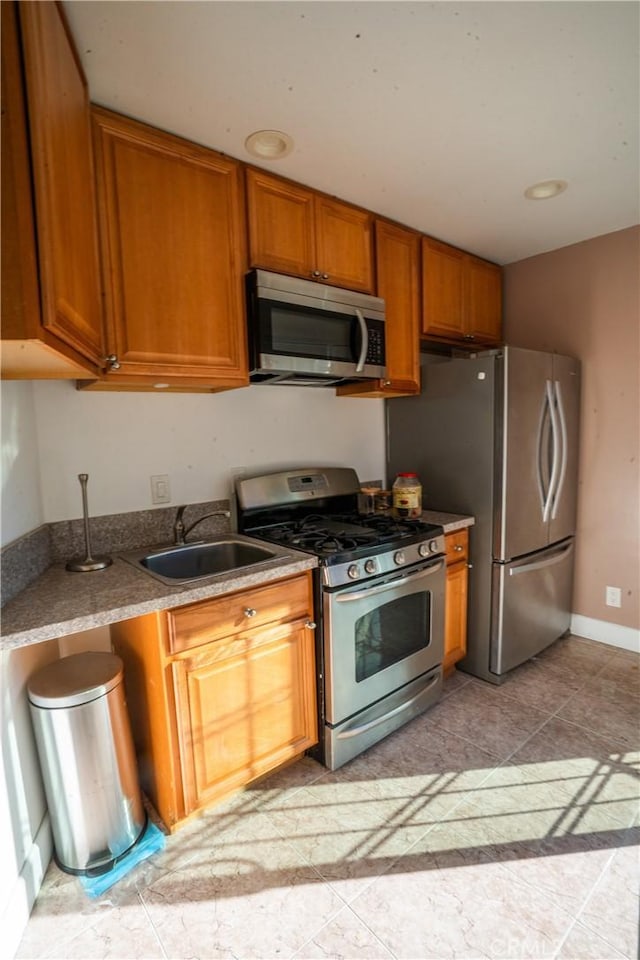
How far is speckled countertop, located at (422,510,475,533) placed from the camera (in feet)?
7.47

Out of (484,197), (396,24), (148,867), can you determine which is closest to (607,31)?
(396,24)

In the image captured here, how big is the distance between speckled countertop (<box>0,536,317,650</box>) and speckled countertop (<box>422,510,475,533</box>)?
862 millimetres

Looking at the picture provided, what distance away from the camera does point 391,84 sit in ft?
→ 4.65

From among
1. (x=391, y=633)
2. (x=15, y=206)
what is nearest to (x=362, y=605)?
(x=391, y=633)

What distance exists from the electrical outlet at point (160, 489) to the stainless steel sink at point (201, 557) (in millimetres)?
231

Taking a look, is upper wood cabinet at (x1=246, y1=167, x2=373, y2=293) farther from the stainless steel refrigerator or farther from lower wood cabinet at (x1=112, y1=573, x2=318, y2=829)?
lower wood cabinet at (x1=112, y1=573, x2=318, y2=829)

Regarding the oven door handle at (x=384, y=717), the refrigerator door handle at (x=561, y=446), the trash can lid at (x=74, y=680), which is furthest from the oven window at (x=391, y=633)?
the refrigerator door handle at (x=561, y=446)

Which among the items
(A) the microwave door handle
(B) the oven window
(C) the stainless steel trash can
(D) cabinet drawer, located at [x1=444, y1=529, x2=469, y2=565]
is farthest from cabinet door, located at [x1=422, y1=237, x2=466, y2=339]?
(C) the stainless steel trash can

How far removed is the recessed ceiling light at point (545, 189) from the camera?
6.70 ft

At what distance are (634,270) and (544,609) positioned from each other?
1.97 metres

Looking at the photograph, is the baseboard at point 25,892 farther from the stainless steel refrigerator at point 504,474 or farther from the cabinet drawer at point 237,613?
the stainless steel refrigerator at point 504,474

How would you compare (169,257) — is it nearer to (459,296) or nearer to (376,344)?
(376,344)

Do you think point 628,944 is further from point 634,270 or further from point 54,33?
point 634,270

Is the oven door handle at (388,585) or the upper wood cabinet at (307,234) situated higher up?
the upper wood cabinet at (307,234)
